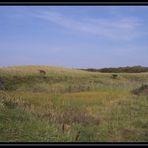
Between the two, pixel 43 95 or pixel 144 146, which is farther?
pixel 43 95

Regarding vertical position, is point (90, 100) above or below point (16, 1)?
below

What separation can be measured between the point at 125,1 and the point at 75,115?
3.77 metres

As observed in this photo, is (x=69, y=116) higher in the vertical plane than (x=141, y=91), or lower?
A: lower

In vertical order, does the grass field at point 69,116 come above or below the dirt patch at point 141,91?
below

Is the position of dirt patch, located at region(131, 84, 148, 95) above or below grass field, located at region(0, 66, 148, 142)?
above

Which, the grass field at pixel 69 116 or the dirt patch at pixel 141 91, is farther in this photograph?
the dirt patch at pixel 141 91

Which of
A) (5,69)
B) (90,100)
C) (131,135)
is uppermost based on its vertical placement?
(5,69)

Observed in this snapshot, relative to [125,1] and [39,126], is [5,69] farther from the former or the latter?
[125,1]

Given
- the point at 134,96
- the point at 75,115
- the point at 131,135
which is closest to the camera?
the point at 131,135

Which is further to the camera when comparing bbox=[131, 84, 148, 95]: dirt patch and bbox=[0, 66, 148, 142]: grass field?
bbox=[131, 84, 148, 95]: dirt patch

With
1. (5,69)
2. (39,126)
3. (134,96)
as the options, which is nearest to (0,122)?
(39,126)

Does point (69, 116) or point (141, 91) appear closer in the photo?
point (69, 116)

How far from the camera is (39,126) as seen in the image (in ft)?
23.2

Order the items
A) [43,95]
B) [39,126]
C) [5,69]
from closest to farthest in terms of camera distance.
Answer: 1. [39,126]
2. [43,95]
3. [5,69]
